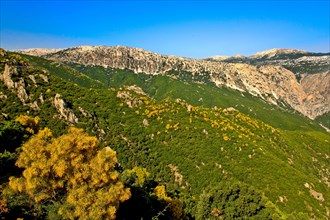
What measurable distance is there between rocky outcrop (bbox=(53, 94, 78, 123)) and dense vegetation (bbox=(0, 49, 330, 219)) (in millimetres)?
1756

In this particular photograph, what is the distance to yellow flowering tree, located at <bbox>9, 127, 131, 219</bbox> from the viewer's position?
30.1 meters

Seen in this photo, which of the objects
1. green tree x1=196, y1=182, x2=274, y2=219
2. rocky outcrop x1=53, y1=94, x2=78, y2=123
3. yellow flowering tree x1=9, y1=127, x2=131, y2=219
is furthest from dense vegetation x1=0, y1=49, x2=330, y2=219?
rocky outcrop x1=53, y1=94, x2=78, y2=123

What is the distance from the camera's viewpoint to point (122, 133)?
366 feet

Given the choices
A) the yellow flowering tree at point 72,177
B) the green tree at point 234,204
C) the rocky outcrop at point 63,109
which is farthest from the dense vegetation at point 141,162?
the rocky outcrop at point 63,109

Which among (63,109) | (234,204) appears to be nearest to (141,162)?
(63,109)

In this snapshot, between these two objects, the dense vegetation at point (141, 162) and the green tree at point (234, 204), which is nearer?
the dense vegetation at point (141, 162)

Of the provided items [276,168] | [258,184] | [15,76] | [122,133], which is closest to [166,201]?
[258,184]

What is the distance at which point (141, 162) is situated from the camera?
105 metres

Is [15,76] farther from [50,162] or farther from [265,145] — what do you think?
[265,145]

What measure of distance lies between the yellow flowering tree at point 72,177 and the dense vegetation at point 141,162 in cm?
10

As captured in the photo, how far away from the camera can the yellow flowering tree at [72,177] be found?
30078 mm

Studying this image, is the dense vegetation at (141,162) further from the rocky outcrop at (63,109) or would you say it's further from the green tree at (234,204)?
the rocky outcrop at (63,109)

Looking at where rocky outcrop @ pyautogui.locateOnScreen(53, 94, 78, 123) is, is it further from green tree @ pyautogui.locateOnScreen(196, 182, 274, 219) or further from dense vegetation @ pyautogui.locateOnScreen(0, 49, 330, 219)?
green tree @ pyautogui.locateOnScreen(196, 182, 274, 219)

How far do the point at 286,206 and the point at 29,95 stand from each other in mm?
88177
